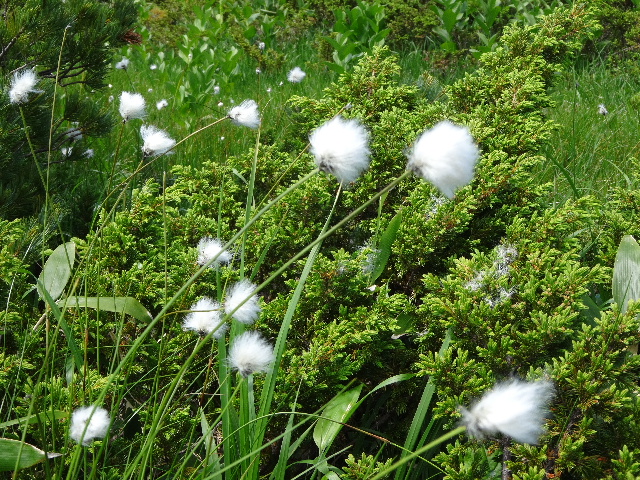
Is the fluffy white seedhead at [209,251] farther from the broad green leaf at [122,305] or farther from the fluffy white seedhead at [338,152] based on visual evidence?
the fluffy white seedhead at [338,152]

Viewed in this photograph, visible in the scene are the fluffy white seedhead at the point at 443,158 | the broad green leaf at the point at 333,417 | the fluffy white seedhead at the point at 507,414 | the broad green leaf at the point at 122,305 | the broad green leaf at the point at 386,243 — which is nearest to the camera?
the fluffy white seedhead at the point at 507,414

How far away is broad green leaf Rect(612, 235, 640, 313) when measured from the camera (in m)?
1.58

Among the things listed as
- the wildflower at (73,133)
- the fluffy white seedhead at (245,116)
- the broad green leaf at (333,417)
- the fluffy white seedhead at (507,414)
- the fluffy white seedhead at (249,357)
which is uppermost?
the wildflower at (73,133)

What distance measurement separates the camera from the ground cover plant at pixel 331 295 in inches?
48.4

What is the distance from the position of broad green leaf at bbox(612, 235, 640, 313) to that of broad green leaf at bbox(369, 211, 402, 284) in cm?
54

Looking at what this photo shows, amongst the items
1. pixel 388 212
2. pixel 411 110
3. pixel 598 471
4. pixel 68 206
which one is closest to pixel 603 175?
pixel 411 110

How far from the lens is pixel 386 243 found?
66.3 inches

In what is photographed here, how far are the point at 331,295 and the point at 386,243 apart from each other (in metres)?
0.19

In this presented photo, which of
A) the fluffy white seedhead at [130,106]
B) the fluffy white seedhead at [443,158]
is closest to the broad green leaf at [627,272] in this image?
the fluffy white seedhead at [443,158]

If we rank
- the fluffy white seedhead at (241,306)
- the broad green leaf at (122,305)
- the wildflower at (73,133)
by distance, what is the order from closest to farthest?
the fluffy white seedhead at (241,306) → the broad green leaf at (122,305) → the wildflower at (73,133)

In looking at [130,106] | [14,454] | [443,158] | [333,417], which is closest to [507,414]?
[443,158]

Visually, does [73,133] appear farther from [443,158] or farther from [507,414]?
[507,414]

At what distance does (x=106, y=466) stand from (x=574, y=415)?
3.08 feet

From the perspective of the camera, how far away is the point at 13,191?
7.39 feet
